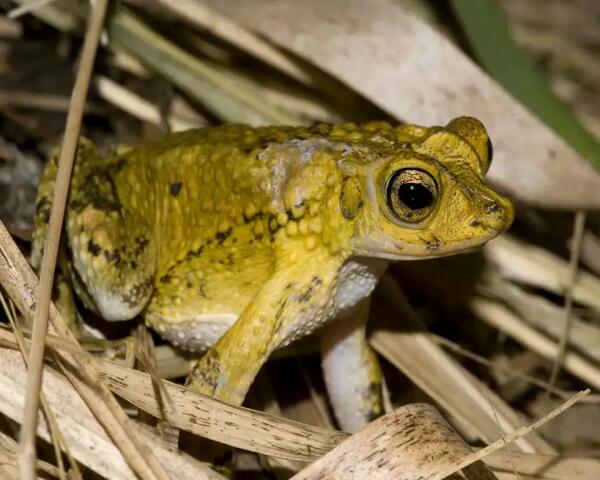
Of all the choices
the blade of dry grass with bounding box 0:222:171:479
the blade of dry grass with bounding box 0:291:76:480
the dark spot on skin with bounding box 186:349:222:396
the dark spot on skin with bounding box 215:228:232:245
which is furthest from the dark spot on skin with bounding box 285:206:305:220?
the blade of dry grass with bounding box 0:291:76:480

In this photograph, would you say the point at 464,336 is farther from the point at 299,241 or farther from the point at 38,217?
the point at 38,217

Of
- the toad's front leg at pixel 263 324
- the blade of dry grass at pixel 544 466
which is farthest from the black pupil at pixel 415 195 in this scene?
the blade of dry grass at pixel 544 466

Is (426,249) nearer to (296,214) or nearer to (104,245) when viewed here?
(296,214)

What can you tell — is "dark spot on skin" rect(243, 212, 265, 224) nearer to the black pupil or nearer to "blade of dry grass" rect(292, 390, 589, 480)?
the black pupil

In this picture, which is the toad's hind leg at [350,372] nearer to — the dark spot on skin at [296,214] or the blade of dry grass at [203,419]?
the dark spot on skin at [296,214]

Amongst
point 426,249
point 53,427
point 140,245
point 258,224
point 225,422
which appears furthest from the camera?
point 140,245

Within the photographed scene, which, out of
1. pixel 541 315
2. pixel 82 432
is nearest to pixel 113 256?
pixel 82 432

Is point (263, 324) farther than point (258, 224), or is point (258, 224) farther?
point (258, 224)
